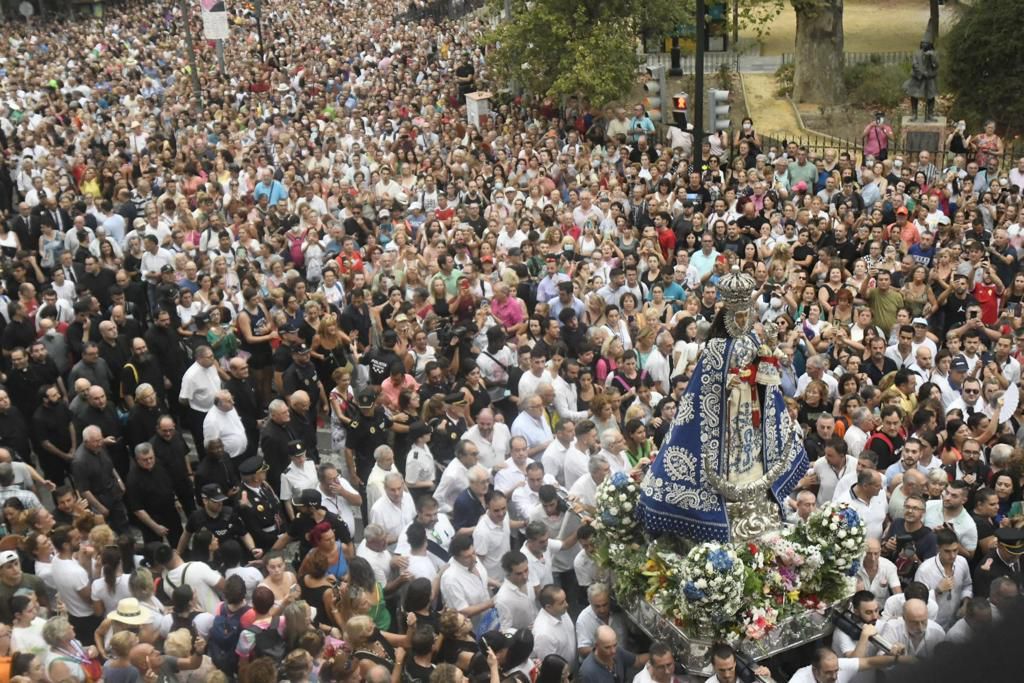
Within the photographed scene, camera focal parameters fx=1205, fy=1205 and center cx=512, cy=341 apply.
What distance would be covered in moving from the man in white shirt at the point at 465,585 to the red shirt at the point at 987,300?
7.25 metres

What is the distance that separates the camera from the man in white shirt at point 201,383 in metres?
10.7

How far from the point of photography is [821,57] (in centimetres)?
2802

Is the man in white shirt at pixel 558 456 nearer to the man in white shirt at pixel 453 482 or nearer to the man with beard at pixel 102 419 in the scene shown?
the man in white shirt at pixel 453 482

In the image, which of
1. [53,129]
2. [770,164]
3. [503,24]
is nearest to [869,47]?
[503,24]

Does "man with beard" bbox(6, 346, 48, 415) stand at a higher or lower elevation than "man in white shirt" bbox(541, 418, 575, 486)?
higher

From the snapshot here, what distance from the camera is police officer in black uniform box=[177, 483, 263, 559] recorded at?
8.68 metres

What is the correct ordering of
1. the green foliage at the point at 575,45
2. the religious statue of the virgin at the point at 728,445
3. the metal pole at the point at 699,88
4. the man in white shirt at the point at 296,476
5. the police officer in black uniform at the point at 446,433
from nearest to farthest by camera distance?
the religious statue of the virgin at the point at 728,445
the man in white shirt at the point at 296,476
the police officer in black uniform at the point at 446,433
the metal pole at the point at 699,88
the green foliage at the point at 575,45

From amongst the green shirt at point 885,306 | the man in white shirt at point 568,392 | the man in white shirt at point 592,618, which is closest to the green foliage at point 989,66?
the green shirt at point 885,306

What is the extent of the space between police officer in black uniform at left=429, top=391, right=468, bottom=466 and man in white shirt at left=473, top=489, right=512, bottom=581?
1.45m

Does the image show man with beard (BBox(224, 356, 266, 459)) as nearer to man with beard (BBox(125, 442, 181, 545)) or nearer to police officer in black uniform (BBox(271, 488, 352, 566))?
man with beard (BBox(125, 442, 181, 545))

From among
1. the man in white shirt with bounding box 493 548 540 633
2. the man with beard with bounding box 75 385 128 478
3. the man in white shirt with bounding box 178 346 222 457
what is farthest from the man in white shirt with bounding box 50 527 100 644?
→ the man in white shirt with bounding box 178 346 222 457

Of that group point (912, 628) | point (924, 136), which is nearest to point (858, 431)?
point (912, 628)

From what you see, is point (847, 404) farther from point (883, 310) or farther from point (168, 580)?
point (168, 580)

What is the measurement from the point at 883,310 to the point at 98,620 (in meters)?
8.07
